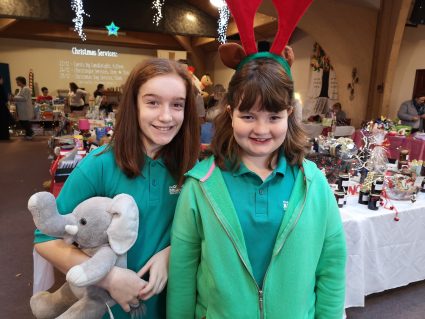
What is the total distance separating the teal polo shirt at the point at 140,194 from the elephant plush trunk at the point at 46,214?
0.09 metres

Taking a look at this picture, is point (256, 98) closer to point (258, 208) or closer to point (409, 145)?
point (258, 208)

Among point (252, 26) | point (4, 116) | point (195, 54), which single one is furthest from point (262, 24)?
point (252, 26)

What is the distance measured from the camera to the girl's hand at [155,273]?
37.0 inches

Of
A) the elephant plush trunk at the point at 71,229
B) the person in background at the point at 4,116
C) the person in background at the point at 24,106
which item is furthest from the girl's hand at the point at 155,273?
the person in background at the point at 24,106

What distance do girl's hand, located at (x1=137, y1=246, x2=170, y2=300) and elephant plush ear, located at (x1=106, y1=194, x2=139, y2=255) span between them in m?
0.11

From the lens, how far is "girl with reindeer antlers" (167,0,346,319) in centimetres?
86

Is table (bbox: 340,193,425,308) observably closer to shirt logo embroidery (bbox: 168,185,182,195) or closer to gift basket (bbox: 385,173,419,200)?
gift basket (bbox: 385,173,419,200)

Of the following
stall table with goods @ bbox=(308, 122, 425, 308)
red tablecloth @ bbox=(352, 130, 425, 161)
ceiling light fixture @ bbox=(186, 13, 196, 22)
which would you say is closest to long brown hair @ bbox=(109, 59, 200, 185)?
stall table with goods @ bbox=(308, 122, 425, 308)

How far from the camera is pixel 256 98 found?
0.85 m

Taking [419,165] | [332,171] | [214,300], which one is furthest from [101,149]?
[419,165]

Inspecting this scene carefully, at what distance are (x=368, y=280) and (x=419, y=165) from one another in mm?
965

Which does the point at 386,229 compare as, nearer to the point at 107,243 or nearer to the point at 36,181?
the point at 107,243

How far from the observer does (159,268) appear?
3.14ft

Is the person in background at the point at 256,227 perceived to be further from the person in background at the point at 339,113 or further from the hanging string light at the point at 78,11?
the hanging string light at the point at 78,11
